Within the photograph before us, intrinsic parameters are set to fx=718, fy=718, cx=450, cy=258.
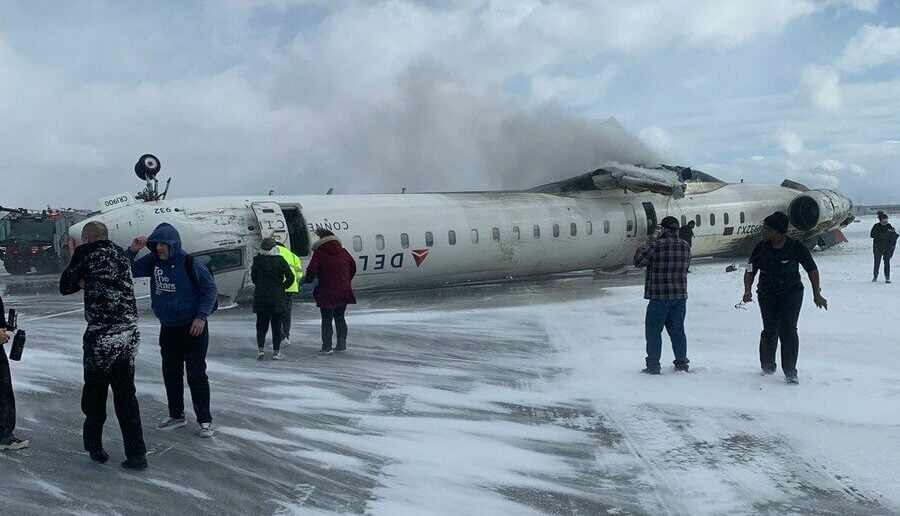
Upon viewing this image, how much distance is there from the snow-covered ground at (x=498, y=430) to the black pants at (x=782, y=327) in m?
0.29

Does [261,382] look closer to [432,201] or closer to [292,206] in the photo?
[292,206]

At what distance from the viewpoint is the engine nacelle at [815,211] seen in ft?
75.2

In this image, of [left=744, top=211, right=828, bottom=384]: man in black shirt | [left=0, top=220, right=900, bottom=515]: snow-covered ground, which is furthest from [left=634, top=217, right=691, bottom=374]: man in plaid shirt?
[left=744, top=211, right=828, bottom=384]: man in black shirt

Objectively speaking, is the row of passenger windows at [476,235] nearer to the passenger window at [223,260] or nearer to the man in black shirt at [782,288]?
the passenger window at [223,260]

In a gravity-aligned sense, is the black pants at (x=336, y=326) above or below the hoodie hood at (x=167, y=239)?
below

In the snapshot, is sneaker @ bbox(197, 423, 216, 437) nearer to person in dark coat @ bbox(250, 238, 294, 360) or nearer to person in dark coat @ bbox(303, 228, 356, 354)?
person in dark coat @ bbox(250, 238, 294, 360)

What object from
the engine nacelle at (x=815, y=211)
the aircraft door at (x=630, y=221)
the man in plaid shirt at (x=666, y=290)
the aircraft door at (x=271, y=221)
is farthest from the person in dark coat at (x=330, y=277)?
the engine nacelle at (x=815, y=211)

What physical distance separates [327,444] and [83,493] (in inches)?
74.2

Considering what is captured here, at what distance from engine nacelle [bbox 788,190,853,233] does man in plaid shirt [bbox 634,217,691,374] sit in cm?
1713

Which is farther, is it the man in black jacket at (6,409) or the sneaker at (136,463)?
the man in black jacket at (6,409)

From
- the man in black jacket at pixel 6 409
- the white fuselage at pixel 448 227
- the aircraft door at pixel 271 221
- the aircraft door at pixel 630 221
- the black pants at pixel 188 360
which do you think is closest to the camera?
the man in black jacket at pixel 6 409

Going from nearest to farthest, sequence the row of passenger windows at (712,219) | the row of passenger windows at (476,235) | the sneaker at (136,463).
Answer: the sneaker at (136,463), the row of passenger windows at (476,235), the row of passenger windows at (712,219)

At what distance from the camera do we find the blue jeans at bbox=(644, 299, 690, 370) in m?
8.27

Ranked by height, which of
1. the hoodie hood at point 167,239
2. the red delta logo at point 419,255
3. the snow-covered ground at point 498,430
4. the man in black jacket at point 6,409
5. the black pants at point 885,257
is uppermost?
the hoodie hood at point 167,239
